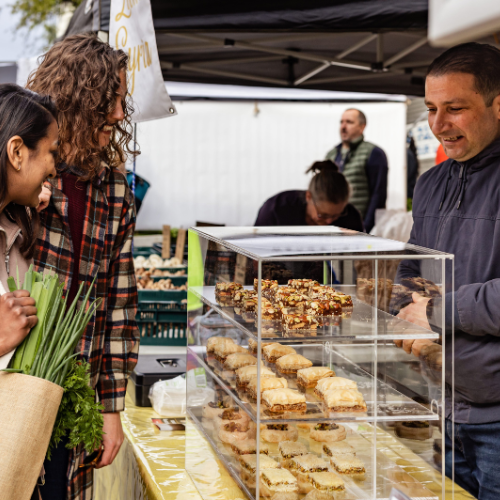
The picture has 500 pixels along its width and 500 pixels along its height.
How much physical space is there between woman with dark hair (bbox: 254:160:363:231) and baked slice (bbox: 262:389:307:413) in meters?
3.06

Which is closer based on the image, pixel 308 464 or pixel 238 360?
pixel 308 464

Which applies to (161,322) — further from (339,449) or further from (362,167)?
(362,167)

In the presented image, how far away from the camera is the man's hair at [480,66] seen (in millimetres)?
2223

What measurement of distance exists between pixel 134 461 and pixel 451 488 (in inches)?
45.8

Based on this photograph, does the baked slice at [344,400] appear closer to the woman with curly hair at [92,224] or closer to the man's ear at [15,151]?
the woman with curly hair at [92,224]

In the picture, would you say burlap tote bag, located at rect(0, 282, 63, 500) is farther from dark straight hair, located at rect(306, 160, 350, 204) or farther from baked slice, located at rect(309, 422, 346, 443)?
dark straight hair, located at rect(306, 160, 350, 204)

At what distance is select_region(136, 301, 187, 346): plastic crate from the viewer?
13.4ft

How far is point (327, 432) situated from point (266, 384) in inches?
10.1

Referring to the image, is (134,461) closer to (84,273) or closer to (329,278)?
(84,273)

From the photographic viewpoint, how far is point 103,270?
206 cm

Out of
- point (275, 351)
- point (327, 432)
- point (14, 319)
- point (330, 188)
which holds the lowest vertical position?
point (327, 432)

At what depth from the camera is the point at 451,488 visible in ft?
5.58

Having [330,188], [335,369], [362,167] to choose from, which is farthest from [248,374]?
[362,167]

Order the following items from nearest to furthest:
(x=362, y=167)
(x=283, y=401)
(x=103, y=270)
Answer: (x=283, y=401), (x=103, y=270), (x=362, y=167)
